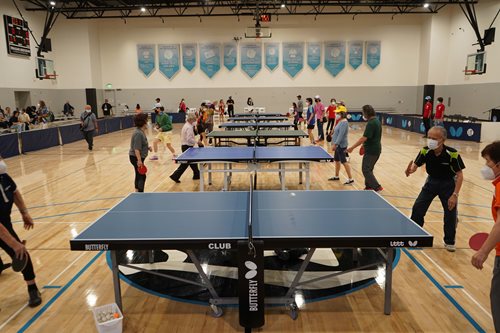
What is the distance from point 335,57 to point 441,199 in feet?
83.9

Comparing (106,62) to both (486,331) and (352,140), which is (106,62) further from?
(486,331)

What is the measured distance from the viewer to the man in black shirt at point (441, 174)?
15.4ft

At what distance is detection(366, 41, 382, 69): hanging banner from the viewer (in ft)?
94.2

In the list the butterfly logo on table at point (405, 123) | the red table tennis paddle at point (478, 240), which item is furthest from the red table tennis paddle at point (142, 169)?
the butterfly logo on table at point (405, 123)

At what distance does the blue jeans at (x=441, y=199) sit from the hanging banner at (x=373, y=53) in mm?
25823

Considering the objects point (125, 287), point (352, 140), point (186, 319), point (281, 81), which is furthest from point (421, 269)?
point (281, 81)

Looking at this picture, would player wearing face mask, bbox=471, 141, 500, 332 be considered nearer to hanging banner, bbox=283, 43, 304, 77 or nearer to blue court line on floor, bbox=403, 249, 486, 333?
blue court line on floor, bbox=403, 249, 486, 333

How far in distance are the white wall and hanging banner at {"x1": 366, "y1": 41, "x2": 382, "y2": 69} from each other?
1.12 feet

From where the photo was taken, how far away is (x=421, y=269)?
15.8 ft

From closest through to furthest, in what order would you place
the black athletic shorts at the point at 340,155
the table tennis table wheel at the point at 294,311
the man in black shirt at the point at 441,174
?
the table tennis table wheel at the point at 294,311, the man in black shirt at the point at 441,174, the black athletic shorts at the point at 340,155

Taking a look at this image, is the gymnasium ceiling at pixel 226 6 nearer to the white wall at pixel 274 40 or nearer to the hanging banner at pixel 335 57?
the white wall at pixel 274 40

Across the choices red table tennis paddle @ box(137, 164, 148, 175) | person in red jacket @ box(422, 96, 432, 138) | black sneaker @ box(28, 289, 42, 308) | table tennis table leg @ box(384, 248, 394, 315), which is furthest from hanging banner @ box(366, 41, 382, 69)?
black sneaker @ box(28, 289, 42, 308)

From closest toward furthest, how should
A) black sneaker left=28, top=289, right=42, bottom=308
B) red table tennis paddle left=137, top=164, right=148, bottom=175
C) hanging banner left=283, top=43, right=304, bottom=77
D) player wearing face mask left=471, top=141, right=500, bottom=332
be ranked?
player wearing face mask left=471, top=141, right=500, bottom=332 → black sneaker left=28, top=289, right=42, bottom=308 → red table tennis paddle left=137, top=164, right=148, bottom=175 → hanging banner left=283, top=43, right=304, bottom=77

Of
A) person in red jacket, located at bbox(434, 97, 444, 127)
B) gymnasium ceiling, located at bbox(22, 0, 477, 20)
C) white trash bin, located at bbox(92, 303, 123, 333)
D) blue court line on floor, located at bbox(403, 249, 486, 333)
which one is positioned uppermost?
gymnasium ceiling, located at bbox(22, 0, 477, 20)
